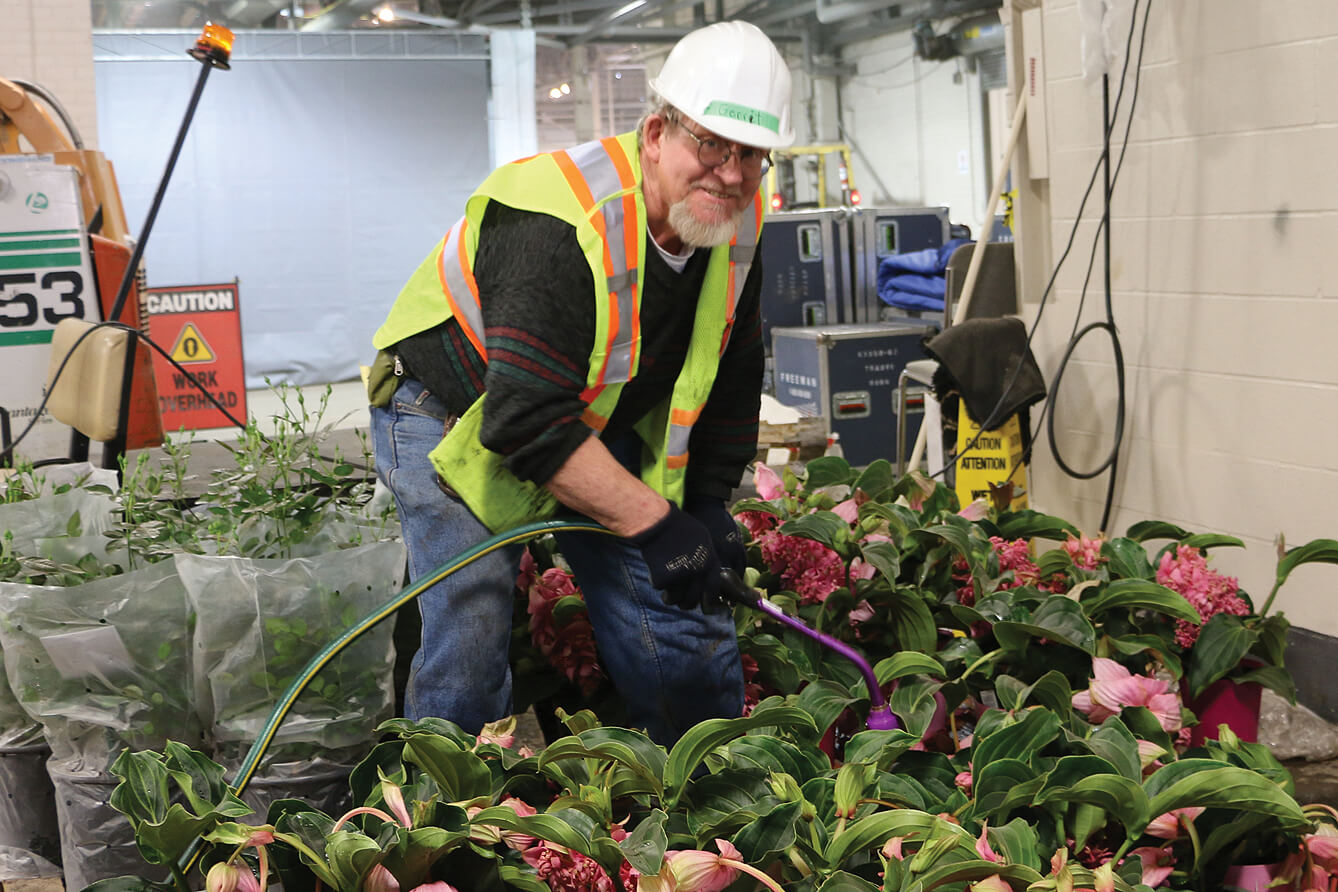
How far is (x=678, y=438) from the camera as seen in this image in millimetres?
1825

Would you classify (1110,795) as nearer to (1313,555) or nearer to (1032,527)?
(1313,555)

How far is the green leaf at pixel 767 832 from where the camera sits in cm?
110

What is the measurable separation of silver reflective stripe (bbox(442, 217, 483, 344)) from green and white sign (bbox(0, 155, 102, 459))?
10.3 ft

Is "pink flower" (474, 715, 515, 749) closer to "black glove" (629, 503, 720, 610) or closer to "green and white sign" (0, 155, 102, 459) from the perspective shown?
"black glove" (629, 503, 720, 610)

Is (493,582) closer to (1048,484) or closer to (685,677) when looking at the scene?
(685,677)

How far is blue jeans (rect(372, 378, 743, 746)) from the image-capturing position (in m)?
1.78

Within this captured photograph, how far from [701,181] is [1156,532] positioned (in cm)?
110

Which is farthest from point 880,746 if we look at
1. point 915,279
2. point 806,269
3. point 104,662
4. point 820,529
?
point 806,269

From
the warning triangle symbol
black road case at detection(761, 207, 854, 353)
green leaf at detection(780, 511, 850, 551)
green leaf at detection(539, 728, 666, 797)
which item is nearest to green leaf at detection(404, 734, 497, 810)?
green leaf at detection(539, 728, 666, 797)

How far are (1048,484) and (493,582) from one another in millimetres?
2418

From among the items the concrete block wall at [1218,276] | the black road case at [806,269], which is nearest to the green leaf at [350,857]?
the concrete block wall at [1218,276]

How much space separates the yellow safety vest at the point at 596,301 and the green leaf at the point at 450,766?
583 mm

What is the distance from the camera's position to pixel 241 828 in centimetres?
108

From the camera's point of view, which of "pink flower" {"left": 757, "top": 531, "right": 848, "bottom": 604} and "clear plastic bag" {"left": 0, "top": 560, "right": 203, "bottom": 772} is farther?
"pink flower" {"left": 757, "top": 531, "right": 848, "bottom": 604}
